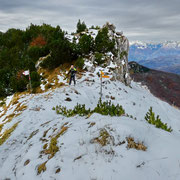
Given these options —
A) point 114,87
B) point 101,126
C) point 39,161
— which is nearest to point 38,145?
point 39,161

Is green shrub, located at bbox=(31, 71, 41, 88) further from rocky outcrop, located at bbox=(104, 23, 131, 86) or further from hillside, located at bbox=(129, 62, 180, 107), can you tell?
hillside, located at bbox=(129, 62, 180, 107)

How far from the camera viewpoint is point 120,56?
20844 mm

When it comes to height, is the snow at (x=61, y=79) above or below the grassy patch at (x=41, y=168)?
above

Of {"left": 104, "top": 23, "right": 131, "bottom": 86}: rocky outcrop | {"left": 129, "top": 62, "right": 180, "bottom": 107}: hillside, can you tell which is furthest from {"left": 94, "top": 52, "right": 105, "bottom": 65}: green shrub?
{"left": 129, "top": 62, "right": 180, "bottom": 107}: hillside

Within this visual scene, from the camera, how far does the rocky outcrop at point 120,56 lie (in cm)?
1920

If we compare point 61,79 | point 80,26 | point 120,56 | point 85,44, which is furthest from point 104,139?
point 80,26

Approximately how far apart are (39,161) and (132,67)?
147209 mm

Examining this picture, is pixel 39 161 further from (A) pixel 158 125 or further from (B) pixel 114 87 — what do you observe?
(B) pixel 114 87

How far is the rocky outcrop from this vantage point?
19.2m

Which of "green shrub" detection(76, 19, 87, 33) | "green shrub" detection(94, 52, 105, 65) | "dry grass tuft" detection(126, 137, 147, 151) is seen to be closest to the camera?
"dry grass tuft" detection(126, 137, 147, 151)

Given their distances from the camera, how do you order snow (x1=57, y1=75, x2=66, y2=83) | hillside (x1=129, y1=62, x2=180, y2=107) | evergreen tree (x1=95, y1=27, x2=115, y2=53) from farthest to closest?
hillside (x1=129, y1=62, x2=180, y2=107) → evergreen tree (x1=95, y1=27, x2=115, y2=53) → snow (x1=57, y1=75, x2=66, y2=83)

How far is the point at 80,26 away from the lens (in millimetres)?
28703

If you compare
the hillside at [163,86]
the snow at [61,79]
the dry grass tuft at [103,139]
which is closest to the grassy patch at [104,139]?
the dry grass tuft at [103,139]

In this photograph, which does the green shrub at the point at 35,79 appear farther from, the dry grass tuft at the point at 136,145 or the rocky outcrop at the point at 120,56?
the dry grass tuft at the point at 136,145
